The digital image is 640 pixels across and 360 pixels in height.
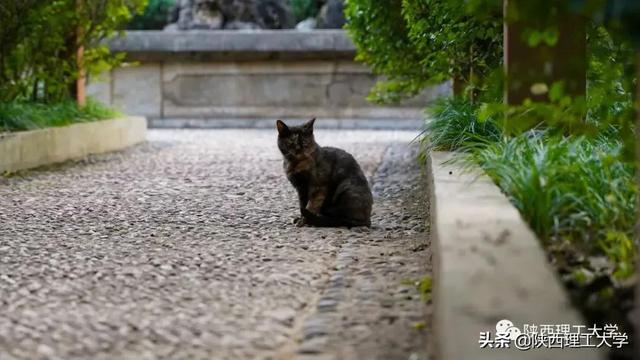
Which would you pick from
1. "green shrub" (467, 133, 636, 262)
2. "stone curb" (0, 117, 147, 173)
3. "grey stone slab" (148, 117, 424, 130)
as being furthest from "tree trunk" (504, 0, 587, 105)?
"grey stone slab" (148, 117, 424, 130)

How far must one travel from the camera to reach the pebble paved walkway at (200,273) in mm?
3217

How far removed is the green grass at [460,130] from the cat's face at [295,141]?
2.76ft

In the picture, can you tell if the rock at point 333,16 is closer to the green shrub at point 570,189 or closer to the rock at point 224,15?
the rock at point 224,15

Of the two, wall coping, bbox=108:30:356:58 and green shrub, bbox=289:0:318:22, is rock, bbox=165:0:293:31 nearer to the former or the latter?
wall coping, bbox=108:30:356:58

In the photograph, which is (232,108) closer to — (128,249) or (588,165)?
(128,249)

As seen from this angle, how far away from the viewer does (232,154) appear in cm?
1039

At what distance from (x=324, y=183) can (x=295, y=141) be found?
27 cm

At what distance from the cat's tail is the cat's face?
1.00 ft

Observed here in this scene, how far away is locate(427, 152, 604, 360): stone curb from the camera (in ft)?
7.83

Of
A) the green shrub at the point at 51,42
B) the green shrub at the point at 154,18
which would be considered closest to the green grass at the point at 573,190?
the green shrub at the point at 51,42

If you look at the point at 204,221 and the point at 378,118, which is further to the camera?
the point at 378,118

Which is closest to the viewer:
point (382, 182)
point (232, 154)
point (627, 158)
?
point (627, 158)

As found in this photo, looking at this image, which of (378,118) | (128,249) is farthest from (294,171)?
(378,118)

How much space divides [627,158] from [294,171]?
2.43 metres
